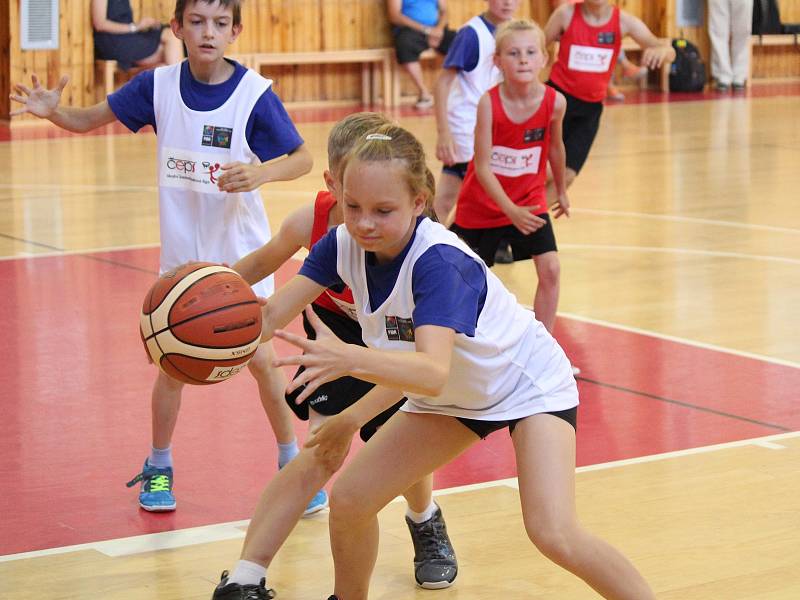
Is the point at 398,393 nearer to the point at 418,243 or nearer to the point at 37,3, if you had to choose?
the point at 418,243

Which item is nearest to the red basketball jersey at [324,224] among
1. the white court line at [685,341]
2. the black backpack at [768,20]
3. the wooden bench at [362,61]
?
the white court line at [685,341]

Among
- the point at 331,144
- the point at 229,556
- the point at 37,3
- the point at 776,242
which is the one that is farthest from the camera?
the point at 37,3

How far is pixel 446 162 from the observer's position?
24.0 ft

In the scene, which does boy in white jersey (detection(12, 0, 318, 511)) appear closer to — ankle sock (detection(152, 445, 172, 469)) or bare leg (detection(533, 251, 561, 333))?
ankle sock (detection(152, 445, 172, 469))

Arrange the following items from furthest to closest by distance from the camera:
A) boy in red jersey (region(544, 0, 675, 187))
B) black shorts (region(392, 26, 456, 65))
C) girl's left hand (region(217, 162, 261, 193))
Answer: black shorts (region(392, 26, 456, 65)), boy in red jersey (region(544, 0, 675, 187)), girl's left hand (region(217, 162, 261, 193))

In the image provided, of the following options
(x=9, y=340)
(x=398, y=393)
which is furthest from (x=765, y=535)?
(x=9, y=340)

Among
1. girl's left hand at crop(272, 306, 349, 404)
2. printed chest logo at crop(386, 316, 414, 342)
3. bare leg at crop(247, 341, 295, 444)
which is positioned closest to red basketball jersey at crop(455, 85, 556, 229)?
bare leg at crop(247, 341, 295, 444)

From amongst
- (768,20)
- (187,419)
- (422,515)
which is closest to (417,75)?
(768,20)

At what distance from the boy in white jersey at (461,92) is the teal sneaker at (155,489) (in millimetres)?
3428

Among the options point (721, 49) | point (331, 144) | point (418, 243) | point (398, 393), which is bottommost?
point (398, 393)

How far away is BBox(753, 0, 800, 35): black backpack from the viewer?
19.0 meters

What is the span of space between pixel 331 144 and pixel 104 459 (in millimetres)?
1838

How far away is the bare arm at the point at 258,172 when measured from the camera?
3.99 meters

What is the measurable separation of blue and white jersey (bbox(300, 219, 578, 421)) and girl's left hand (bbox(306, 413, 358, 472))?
14 cm
